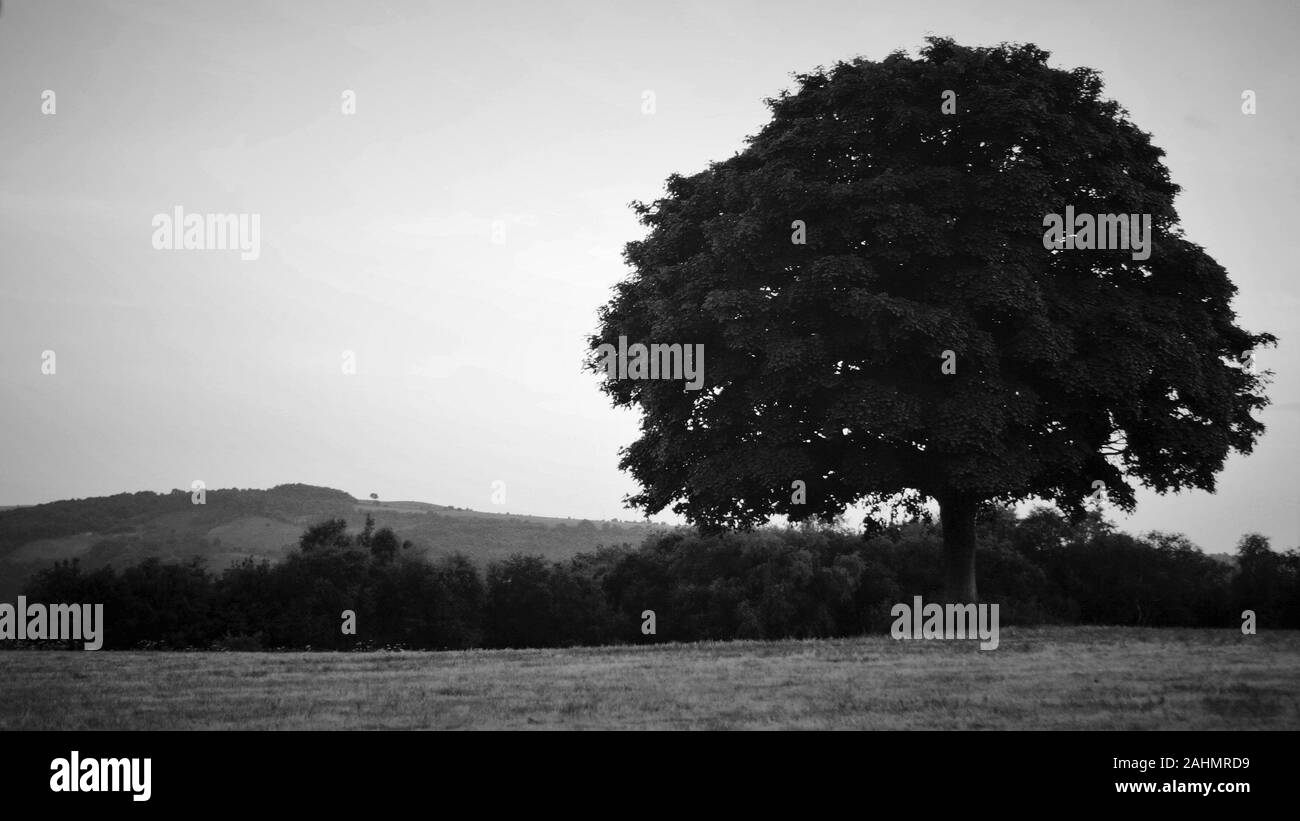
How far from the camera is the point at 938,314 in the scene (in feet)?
72.5

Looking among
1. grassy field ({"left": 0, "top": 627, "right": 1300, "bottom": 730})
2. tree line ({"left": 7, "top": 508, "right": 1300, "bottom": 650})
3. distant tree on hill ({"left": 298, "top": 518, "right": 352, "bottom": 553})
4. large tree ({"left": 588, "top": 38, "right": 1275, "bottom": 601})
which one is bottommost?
tree line ({"left": 7, "top": 508, "right": 1300, "bottom": 650})

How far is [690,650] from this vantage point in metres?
23.6

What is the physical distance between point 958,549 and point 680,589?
134 feet

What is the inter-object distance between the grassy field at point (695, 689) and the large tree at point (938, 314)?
16.4 ft

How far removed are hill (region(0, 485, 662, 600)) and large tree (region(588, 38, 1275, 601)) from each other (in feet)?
249

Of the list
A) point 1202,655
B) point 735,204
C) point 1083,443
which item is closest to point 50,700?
point 735,204

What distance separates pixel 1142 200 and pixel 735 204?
38.4 ft

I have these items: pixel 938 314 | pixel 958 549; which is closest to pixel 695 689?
pixel 938 314

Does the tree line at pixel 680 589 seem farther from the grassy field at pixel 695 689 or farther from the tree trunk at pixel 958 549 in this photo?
the grassy field at pixel 695 689

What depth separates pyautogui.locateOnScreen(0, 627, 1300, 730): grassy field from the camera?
11.9 metres

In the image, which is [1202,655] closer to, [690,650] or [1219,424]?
[1219,424]

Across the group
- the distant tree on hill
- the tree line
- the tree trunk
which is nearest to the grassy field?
the tree trunk

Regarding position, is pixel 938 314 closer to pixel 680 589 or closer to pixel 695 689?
pixel 695 689

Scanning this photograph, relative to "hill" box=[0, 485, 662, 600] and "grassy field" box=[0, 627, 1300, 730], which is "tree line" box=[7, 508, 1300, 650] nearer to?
"hill" box=[0, 485, 662, 600]
